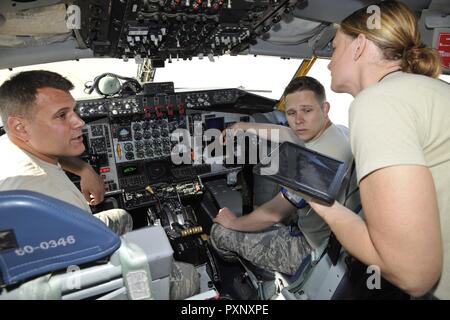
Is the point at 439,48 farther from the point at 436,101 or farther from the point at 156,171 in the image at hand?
the point at 156,171

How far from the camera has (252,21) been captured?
2.25 m

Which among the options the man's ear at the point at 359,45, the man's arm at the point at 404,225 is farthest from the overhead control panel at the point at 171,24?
the man's arm at the point at 404,225

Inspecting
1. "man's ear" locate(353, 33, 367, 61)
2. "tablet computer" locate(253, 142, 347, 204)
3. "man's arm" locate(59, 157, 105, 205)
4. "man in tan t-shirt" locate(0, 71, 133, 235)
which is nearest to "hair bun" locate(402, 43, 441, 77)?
"man's ear" locate(353, 33, 367, 61)

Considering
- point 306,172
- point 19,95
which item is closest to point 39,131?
point 19,95

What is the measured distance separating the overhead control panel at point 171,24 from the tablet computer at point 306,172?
1.23 m

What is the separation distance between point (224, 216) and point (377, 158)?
1.65 meters

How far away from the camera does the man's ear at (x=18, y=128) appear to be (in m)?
1.43

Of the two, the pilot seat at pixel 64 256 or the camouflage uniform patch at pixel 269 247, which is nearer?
the pilot seat at pixel 64 256

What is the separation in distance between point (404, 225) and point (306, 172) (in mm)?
363

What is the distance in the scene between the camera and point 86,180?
2.34m

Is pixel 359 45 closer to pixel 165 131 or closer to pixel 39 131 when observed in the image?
pixel 39 131

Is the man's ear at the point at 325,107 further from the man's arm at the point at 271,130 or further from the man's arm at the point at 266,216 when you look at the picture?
the man's arm at the point at 266,216

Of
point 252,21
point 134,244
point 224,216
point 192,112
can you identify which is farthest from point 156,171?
point 134,244

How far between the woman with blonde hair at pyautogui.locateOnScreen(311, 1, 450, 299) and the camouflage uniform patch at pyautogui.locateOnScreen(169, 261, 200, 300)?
2.15 ft
